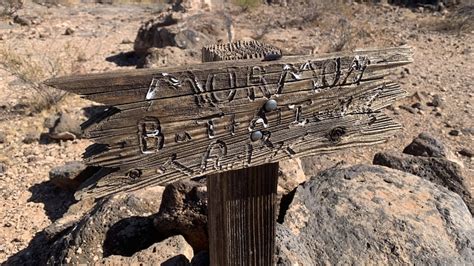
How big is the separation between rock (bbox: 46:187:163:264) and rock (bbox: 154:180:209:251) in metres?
0.13

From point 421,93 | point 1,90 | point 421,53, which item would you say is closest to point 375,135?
point 421,93

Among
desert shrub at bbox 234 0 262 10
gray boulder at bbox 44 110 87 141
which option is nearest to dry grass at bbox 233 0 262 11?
desert shrub at bbox 234 0 262 10

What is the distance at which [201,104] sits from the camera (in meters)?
1.11

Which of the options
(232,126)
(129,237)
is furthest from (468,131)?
(232,126)

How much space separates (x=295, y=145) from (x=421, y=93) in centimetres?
504

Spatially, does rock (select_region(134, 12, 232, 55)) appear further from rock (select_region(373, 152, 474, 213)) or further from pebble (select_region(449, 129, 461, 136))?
rock (select_region(373, 152, 474, 213))

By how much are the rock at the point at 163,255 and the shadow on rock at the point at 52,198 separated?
5.07 feet

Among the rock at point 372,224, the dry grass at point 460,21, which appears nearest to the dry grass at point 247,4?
the dry grass at point 460,21

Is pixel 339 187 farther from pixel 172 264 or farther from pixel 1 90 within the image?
pixel 1 90

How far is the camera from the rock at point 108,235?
8.20 ft

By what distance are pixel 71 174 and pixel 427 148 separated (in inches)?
123

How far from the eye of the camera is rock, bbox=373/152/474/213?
3.09 metres

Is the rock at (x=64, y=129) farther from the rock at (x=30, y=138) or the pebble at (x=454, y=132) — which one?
the pebble at (x=454, y=132)

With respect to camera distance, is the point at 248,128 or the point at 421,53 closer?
the point at 248,128
